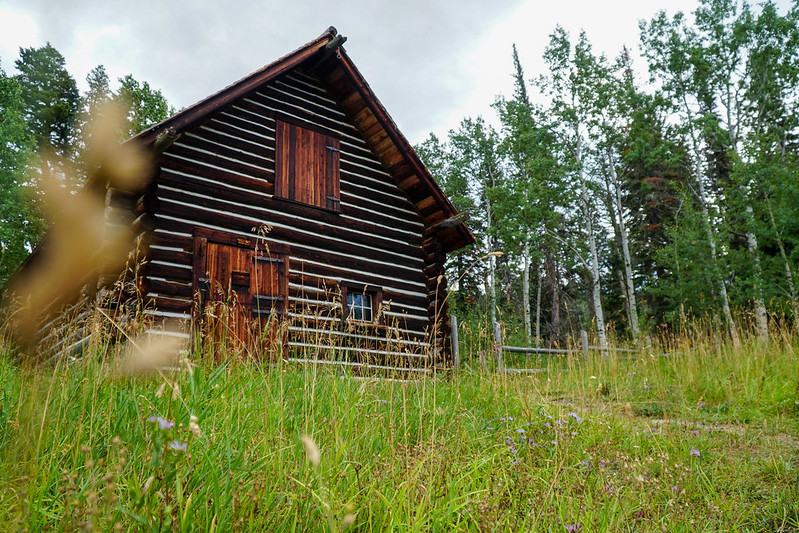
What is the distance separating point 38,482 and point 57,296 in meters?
11.4

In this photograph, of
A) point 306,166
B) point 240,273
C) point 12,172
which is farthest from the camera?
point 12,172

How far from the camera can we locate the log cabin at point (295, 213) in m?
8.16

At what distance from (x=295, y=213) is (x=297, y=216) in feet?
0.22

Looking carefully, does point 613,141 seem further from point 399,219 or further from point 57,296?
point 57,296

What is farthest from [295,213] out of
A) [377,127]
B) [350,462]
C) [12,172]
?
[12,172]

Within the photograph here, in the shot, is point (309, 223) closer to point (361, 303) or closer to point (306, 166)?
point (306, 166)

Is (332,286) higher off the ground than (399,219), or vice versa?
(399,219)

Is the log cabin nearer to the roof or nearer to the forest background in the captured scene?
the roof

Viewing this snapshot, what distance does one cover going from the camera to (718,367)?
24.2 feet

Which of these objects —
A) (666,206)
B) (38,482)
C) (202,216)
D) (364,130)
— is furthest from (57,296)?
(666,206)

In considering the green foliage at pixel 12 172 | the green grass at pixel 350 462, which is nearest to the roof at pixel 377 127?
the green grass at pixel 350 462

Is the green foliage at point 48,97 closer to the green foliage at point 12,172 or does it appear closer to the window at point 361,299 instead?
the green foliage at point 12,172

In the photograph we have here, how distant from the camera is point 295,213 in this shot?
991 centimetres

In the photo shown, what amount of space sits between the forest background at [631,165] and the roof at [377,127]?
196 inches
